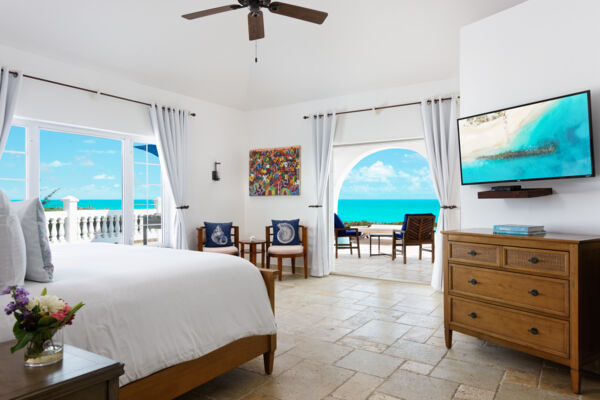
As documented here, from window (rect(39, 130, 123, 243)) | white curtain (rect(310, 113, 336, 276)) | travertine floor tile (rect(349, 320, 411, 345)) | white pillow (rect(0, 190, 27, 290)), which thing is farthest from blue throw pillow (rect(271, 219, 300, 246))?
→ white pillow (rect(0, 190, 27, 290))

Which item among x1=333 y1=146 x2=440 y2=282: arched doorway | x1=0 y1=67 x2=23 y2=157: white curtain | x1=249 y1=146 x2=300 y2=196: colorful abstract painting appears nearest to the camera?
x1=0 y1=67 x2=23 y2=157: white curtain

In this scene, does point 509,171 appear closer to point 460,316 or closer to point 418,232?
point 460,316

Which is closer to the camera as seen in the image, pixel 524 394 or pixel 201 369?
pixel 201 369

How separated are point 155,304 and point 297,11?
7.38ft

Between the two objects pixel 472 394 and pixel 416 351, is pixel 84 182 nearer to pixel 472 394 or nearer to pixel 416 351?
pixel 416 351

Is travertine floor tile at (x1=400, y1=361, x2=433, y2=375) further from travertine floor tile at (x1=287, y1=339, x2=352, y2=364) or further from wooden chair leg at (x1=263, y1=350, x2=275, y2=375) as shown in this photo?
wooden chair leg at (x1=263, y1=350, x2=275, y2=375)

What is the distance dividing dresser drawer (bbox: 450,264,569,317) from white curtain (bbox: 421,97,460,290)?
1964mm

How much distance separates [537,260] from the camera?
2488 millimetres

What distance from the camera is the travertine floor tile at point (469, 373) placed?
8.01ft

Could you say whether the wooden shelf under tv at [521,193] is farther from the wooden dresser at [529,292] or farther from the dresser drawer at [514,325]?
the dresser drawer at [514,325]

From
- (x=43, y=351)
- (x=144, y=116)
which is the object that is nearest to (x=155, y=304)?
(x=43, y=351)

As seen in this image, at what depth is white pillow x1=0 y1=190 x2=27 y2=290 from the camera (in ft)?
5.25

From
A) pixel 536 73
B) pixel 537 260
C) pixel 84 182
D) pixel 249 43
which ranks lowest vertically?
pixel 537 260

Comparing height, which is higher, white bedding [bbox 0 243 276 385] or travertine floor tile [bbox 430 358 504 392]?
white bedding [bbox 0 243 276 385]
